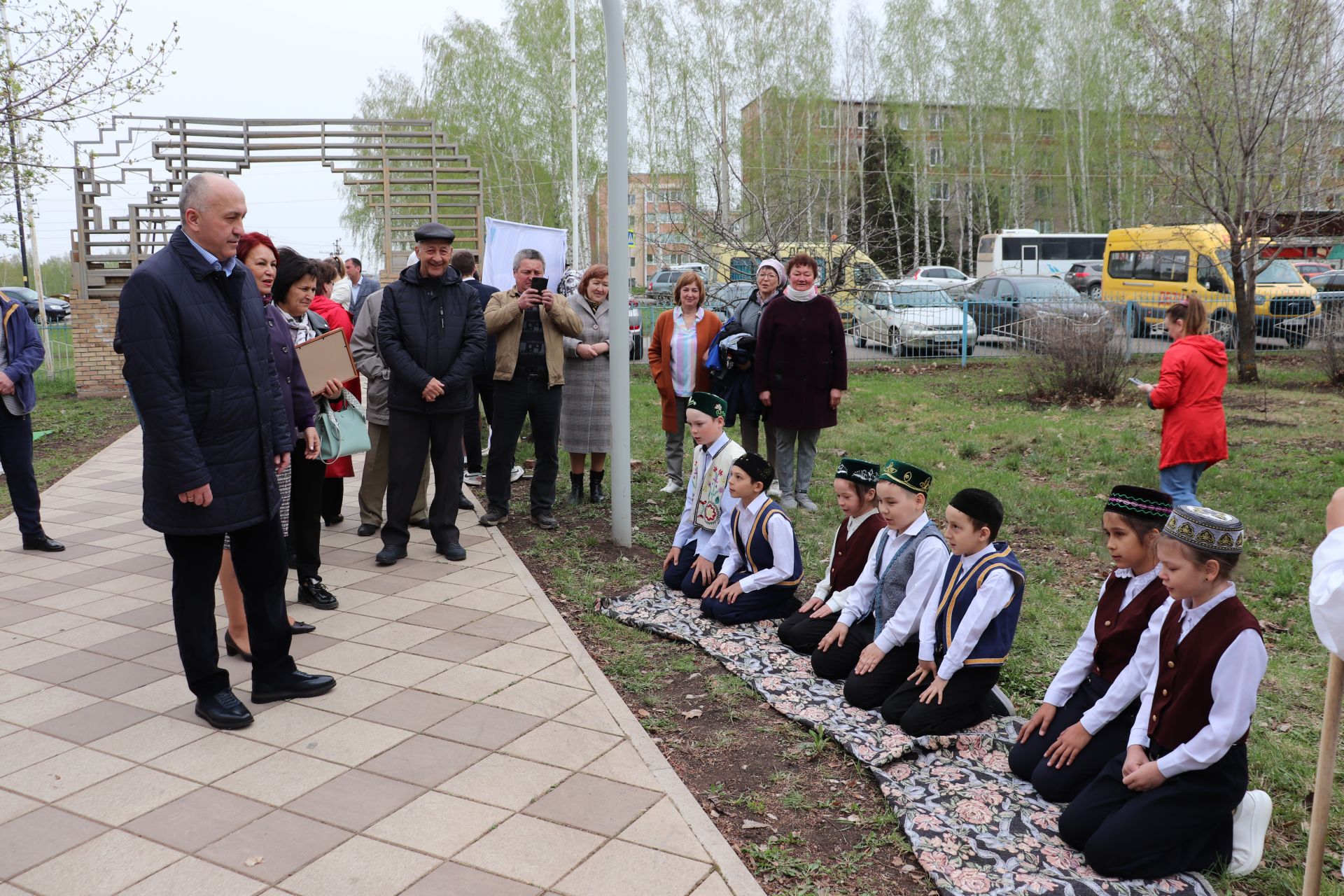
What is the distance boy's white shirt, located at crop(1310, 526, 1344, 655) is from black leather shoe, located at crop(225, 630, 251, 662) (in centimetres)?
439

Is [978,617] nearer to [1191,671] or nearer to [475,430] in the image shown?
[1191,671]

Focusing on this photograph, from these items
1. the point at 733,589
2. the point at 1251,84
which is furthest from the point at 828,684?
the point at 1251,84

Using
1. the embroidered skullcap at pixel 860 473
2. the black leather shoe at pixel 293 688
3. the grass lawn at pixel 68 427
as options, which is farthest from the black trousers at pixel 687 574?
the grass lawn at pixel 68 427

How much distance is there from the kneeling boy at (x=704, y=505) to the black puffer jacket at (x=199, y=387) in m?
2.54

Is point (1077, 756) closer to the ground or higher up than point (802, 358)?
closer to the ground

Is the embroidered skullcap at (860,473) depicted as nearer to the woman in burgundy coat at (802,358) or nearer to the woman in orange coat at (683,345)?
the woman in burgundy coat at (802,358)

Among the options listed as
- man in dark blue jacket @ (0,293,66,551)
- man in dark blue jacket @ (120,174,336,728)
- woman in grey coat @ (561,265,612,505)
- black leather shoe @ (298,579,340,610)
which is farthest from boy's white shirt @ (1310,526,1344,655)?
man in dark blue jacket @ (0,293,66,551)

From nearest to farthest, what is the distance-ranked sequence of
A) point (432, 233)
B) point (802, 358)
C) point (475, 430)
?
point (432, 233)
point (802, 358)
point (475, 430)

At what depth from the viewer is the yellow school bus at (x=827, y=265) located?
16969 mm

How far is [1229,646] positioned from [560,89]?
40.4m

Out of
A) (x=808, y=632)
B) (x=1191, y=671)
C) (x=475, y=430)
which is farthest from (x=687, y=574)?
(x=475, y=430)

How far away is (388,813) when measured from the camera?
3357 millimetres

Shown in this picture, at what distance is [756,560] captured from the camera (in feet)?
17.8

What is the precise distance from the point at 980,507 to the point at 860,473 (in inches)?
33.7
